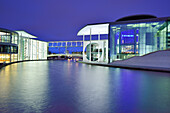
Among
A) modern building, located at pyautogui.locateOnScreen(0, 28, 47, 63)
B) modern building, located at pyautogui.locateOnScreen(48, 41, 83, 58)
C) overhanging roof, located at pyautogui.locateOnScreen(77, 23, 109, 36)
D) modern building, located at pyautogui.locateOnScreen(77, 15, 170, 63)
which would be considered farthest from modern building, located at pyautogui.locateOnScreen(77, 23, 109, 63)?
modern building, located at pyautogui.locateOnScreen(48, 41, 83, 58)

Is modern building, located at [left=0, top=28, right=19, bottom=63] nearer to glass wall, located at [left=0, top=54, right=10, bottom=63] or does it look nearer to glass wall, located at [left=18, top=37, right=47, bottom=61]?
glass wall, located at [left=0, top=54, right=10, bottom=63]

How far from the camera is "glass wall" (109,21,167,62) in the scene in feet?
75.5

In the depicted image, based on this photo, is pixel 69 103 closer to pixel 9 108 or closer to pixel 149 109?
pixel 9 108

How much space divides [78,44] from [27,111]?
6368 centimetres

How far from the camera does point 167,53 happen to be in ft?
64.0

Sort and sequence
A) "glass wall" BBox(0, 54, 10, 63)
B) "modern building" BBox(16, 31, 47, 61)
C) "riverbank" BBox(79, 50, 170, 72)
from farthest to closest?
"modern building" BBox(16, 31, 47, 61)
"glass wall" BBox(0, 54, 10, 63)
"riverbank" BBox(79, 50, 170, 72)

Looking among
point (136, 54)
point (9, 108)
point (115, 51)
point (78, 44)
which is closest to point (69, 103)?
point (9, 108)

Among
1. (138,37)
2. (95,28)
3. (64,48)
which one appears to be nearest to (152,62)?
(138,37)

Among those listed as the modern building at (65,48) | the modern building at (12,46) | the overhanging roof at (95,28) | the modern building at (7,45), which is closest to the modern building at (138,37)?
the overhanging roof at (95,28)

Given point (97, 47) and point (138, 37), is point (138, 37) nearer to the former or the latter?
point (138, 37)

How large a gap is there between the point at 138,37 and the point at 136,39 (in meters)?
0.51

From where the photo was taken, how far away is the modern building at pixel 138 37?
22828 mm

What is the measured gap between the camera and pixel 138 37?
977 inches

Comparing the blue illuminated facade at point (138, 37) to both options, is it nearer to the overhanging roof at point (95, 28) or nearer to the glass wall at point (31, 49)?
the overhanging roof at point (95, 28)
